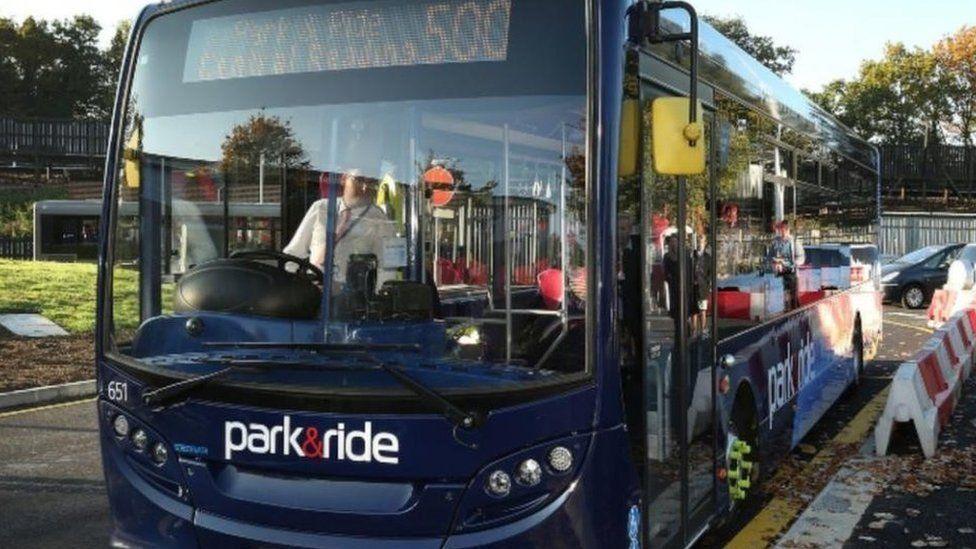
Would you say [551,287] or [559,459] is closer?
[559,459]

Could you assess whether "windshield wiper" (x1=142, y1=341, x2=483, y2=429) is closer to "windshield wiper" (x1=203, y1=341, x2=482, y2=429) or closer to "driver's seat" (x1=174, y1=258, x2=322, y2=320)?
"windshield wiper" (x1=203, y1=341, x2=482, y2=429)

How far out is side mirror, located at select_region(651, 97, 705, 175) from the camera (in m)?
3.82

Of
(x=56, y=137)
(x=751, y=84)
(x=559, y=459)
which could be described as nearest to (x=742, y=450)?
(x=751, y=84)

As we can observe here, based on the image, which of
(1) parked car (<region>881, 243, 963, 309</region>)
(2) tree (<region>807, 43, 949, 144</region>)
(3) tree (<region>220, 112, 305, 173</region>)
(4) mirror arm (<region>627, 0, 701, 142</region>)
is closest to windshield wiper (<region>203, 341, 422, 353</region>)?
(3) tree (<region>220, 112, 305, 173</region>)

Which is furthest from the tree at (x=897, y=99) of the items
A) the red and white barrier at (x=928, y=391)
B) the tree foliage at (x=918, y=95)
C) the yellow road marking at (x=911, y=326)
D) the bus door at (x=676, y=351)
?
the bus door at (x=676, y=351)

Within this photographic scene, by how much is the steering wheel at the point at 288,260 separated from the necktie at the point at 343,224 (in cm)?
15

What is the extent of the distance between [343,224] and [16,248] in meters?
39.8

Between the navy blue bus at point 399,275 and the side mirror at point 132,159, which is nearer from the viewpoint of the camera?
the navy blue bus at point 399,275

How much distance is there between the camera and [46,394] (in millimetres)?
10914

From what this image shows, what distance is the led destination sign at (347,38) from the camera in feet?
12.3

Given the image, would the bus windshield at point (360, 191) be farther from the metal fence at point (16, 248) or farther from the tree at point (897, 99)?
the tree at point (897, 99)

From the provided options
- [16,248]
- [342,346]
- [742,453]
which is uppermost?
[16,248]

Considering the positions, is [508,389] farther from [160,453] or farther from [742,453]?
[742,453]

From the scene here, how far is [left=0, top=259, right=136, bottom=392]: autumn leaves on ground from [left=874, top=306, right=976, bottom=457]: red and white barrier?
575cm
